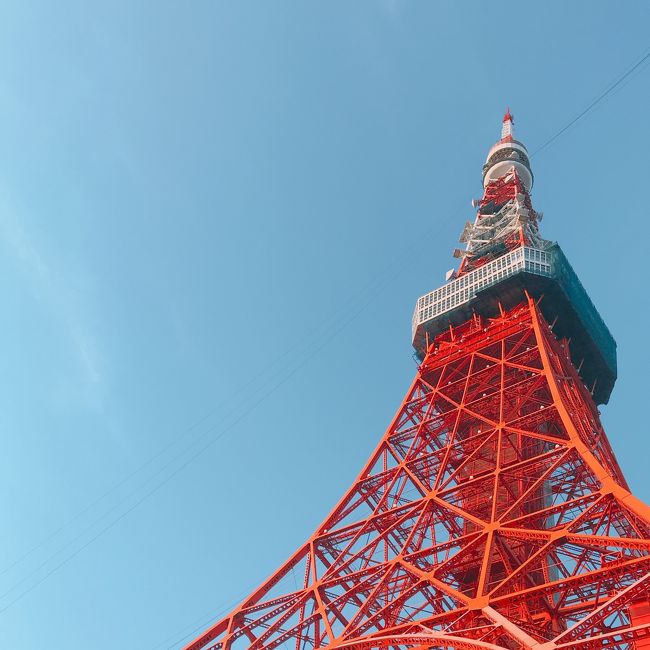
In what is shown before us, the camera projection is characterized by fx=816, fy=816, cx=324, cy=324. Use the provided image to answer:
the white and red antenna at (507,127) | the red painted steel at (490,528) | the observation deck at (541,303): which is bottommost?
the red painted steel at (490,528)

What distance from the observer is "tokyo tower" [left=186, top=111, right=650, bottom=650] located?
17.1m

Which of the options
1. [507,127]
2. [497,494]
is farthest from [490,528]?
[507,127]

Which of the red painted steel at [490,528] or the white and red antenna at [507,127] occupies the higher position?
the white and red antenna at [507,127]

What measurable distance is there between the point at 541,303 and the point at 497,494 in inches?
516

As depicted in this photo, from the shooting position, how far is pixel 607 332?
3488 centimetres

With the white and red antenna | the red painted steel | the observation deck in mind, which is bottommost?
the red painted steel

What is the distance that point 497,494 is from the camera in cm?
2175

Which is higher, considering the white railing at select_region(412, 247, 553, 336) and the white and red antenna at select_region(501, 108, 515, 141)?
the white and red antenna at select_region(501, 108, 515, 141)

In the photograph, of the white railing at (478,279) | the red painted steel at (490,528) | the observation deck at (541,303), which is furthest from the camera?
the white railing at (478,279)

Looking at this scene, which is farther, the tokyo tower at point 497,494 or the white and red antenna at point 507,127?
the white and red antenna at point 507,127

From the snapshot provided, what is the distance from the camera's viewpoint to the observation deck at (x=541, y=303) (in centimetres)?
3281

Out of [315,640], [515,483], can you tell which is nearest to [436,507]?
[515,483]

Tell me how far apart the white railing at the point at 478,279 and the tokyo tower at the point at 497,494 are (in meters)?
0.07

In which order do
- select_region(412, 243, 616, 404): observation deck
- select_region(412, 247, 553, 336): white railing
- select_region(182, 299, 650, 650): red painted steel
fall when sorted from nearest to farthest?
select_region(182, 299, 650, 650): red painted steel → select_region(412, 243, 616, 404): observation deck → select_region(412, 247, 553, 336): white railing
